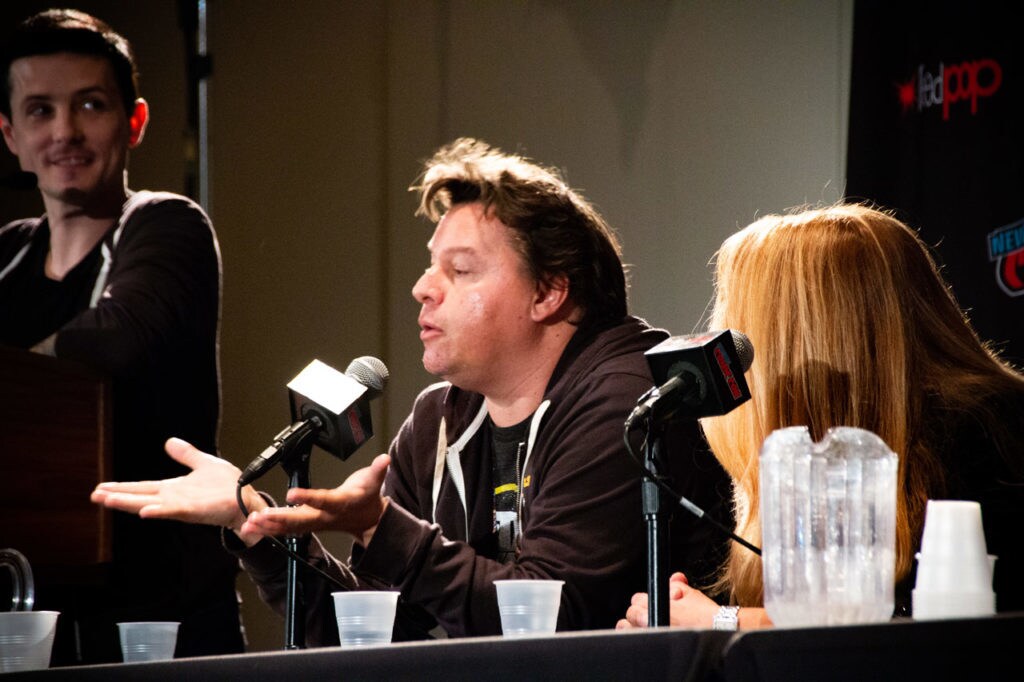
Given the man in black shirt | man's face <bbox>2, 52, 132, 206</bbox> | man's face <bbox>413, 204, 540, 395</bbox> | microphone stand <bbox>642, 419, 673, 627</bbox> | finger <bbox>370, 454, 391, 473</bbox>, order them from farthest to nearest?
man's face <bbox>2, 52, 132, 206</bbox>
the man in black shirt
man's face <bbox>413, 204, 540, 395</bbox>
finger <bbox>370, 454, 391, 473</bbox>
microphone stand <bbox>642, 419, 673, 627</bbox>

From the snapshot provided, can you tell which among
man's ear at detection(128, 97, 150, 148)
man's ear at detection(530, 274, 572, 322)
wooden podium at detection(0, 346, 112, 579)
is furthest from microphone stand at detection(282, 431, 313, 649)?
man's ear at detection(128, 97, 150, 148)

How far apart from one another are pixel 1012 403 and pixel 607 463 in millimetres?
764

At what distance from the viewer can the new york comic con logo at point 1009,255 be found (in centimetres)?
294

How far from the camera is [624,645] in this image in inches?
44.1

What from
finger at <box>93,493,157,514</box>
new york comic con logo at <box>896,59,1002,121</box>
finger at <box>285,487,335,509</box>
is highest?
new york comic con logo at <box>896,59,1002,121</box>

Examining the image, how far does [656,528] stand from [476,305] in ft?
4.18

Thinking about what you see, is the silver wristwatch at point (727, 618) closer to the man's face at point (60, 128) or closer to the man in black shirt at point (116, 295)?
the man in black shirt at point (116, 295)

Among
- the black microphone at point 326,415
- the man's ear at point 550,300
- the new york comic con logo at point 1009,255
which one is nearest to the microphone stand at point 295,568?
the black microphone at point 326,415

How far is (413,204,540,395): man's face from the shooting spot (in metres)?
2.70

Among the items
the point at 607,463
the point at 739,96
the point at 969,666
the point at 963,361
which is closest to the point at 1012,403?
the point at 963,361

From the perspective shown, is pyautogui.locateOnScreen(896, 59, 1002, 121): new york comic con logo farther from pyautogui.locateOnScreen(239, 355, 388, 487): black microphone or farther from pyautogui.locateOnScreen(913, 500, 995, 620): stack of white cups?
pyautogui.locateOnScreen(913, 500, 995, 620): stack of white cups

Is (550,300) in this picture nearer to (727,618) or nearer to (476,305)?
(476,305)

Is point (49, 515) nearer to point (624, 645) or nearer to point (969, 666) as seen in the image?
point (624, 645)

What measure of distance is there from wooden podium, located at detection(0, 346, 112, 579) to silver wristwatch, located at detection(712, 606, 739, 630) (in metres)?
1.75
